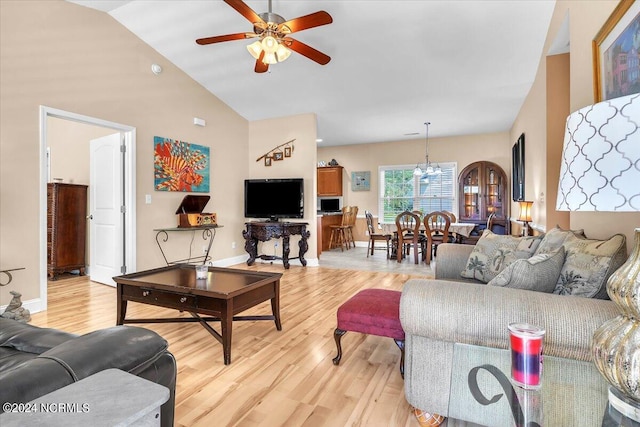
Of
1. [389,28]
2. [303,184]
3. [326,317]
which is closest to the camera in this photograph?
[326,317]

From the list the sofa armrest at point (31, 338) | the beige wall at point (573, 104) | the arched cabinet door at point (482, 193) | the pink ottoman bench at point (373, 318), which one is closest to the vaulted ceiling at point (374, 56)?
the beige wall at point (573, 104)

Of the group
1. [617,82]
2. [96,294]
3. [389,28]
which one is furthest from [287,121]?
[617,82]

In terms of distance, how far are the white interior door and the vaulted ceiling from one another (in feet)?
5.17

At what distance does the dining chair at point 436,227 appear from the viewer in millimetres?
5625

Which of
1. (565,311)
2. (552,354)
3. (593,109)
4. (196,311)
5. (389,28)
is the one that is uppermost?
(389,28)

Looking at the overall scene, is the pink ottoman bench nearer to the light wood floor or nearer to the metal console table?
the light wood floor

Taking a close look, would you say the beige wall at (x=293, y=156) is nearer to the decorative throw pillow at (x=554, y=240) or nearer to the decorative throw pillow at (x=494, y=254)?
the decorative throw pillow at (x=494, y=254)

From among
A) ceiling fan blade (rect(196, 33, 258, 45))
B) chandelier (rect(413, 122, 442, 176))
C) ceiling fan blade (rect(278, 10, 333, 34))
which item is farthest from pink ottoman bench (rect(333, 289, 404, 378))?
chandelier (rect(413, 122, 442, 176))

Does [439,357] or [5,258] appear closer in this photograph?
[439,357]

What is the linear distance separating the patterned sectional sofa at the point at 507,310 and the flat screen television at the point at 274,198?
426cm

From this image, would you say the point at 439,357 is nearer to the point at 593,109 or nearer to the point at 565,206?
the point at 565,206

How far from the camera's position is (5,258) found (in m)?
3.17

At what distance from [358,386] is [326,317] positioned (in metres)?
1.21

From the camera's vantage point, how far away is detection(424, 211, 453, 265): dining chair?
5625mm
